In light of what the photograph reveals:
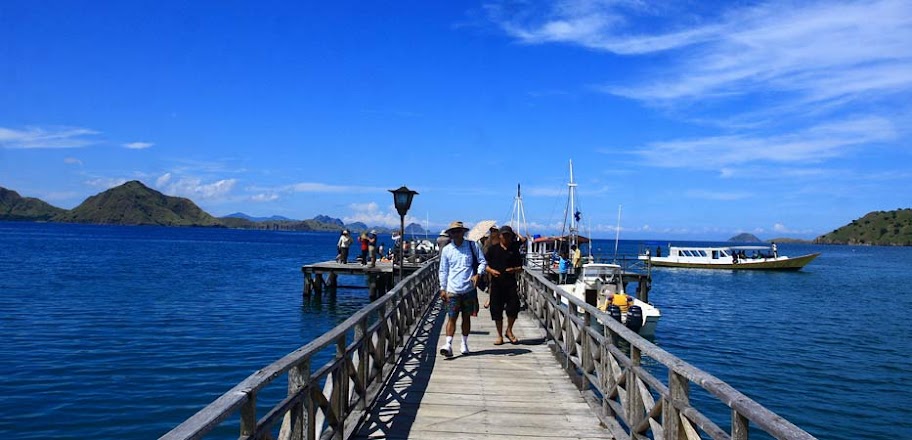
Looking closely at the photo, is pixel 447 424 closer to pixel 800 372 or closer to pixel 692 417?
pixel 692 417

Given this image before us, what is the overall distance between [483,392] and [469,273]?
197 centimetres

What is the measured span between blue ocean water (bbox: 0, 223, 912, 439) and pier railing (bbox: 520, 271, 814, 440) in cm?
699

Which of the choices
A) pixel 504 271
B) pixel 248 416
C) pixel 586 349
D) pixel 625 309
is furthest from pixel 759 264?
pixel 248 416

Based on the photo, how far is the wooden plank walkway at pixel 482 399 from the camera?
610cm

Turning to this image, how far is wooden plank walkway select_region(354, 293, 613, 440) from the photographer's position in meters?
6.10

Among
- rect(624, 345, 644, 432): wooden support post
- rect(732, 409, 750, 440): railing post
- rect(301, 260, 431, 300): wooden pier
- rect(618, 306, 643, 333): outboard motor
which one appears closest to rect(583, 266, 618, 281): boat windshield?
rect(301, 260, 431, 300): wooden pier

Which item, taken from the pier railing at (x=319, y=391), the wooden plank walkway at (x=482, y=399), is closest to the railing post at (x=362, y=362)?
the pier railing at (x=319, y=391)

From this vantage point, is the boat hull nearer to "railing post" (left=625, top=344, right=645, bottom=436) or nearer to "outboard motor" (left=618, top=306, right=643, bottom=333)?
"outboard motor" (left=618, top=306, right=643, bottom=333)

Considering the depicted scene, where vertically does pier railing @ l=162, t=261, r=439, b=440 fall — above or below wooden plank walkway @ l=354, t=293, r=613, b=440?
above

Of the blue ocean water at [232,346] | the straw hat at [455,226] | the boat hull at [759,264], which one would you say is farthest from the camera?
the boat hull at [759,264]

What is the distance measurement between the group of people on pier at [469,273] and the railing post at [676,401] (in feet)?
15.3

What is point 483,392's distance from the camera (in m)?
7.58

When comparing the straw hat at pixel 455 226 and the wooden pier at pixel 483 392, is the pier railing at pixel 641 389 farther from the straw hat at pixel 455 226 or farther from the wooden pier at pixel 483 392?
the straw hat at pixel 455 226

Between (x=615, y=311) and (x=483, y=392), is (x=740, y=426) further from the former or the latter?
(x=615, y=311)
